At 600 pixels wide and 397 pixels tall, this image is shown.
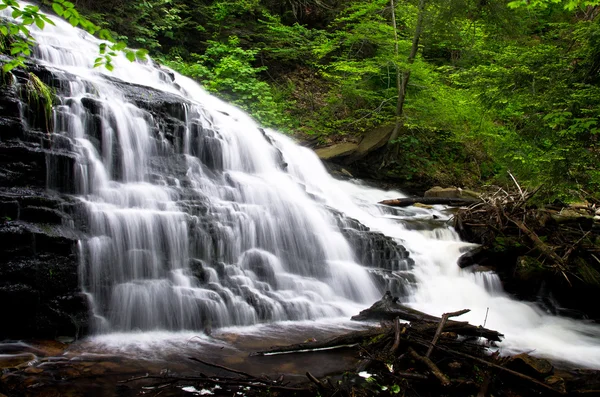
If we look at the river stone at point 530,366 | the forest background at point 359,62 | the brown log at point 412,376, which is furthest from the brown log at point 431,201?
the brown log at point 412,376

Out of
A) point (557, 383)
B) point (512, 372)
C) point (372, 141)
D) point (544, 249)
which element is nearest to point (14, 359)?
point (512, 372)

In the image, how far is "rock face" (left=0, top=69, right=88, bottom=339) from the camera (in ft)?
14.5

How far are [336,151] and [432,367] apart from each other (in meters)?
10.6

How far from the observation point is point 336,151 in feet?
44.5

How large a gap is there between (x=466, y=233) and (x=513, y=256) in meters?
1.39

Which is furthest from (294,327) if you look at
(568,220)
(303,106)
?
(303,106)

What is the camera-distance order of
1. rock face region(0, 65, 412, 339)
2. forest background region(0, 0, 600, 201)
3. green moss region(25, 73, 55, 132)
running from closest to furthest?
rock face region(0, 65, 412, 339)
green moss region(25, 73, 55, 132)
forest background region(0, 0, 600, 201)

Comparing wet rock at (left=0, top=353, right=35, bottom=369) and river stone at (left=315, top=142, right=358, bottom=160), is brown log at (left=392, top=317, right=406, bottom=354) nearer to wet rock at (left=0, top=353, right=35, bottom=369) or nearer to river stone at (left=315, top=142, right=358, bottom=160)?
wet rock at (left=0, top=353, right=35, bottom=369)

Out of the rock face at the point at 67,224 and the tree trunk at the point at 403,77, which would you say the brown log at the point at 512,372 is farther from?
the tree trunk at the point at 403,77

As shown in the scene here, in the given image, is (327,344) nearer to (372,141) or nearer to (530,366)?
(530,366)

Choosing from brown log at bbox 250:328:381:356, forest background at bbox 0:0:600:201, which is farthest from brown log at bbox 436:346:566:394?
forest background at bbox 0:0:600:201

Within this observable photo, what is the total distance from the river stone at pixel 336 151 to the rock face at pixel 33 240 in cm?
872

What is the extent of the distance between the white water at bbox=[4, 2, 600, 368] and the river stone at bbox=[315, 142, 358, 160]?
399 centimetres

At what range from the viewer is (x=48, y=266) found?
466cm
